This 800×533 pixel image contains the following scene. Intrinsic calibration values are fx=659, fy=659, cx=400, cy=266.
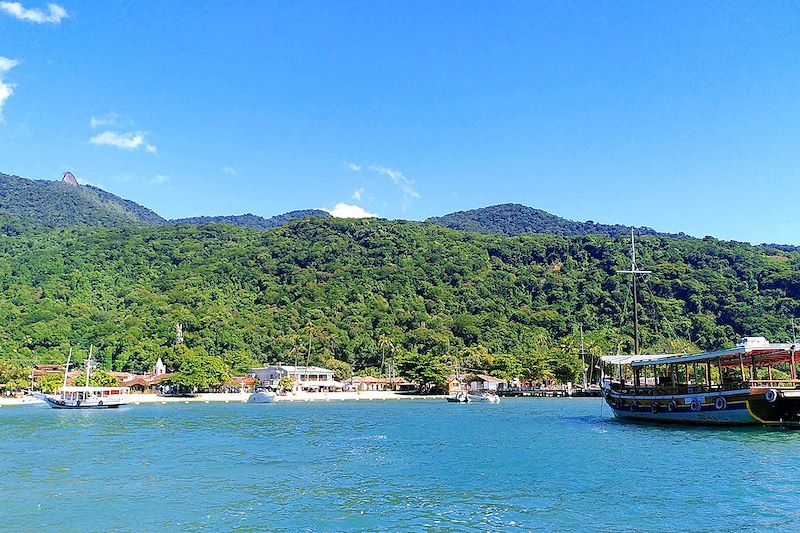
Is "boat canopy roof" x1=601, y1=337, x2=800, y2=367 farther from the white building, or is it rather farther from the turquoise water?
the white building

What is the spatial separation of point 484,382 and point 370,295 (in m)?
49.1

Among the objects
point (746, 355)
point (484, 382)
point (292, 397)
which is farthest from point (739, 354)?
point (484, 382)

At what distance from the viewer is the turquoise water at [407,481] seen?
16484 mm

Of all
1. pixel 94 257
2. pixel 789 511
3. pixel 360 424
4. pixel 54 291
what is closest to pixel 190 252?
pixel 94 257

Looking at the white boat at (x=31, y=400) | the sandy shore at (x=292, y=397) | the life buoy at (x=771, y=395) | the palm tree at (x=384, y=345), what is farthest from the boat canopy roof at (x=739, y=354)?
the palm tree at (x=384, y=345)

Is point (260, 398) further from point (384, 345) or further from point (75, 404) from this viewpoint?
point (384, 345)

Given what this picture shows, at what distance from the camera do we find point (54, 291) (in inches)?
5020

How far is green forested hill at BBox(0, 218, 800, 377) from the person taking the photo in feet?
381

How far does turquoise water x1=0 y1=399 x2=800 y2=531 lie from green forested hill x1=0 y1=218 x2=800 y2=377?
66804mm

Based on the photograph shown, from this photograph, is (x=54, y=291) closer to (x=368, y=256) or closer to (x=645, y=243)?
(x=368, y=256)

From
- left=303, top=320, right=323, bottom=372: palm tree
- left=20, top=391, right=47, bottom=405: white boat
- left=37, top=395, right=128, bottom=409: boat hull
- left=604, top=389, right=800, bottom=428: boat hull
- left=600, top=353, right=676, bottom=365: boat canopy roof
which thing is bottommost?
left=20, top=391, right=47, bottom=405: white boat

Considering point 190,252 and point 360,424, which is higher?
Result: point 190,252

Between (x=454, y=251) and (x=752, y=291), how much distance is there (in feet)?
238

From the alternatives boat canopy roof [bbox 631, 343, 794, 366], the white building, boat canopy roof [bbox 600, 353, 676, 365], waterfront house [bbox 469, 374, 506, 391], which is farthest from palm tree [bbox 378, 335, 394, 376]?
boat canopy roof [bbox 631, 343, 794, 366]
